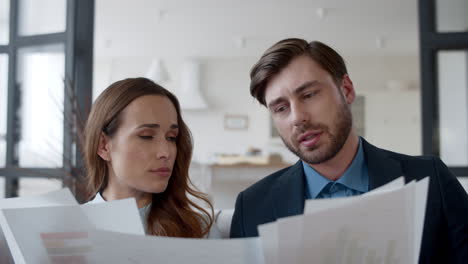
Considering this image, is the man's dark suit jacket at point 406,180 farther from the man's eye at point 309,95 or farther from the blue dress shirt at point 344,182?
the man's eye at point 309,95

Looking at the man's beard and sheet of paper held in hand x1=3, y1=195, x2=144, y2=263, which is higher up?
the man's beard

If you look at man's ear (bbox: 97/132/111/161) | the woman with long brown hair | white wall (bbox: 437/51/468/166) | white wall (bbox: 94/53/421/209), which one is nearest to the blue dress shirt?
the woman with long brown hair

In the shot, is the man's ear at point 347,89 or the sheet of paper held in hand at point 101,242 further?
the man's ear at point 347,89

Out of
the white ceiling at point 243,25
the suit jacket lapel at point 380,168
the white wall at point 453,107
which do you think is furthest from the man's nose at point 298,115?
the white ceiling at point 243,25

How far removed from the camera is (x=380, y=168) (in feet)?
4.17

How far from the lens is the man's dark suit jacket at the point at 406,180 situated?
117 centimetres

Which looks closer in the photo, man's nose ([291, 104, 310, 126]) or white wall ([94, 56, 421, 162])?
man's nose ([291, 104, 310, 126])

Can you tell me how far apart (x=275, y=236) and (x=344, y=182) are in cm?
71

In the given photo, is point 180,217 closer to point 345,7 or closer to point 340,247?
point 340,247

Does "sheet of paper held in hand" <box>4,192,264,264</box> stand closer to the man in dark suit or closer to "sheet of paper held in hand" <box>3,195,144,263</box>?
"sheet of paper held in hand" <box>3,195,144,263</box>

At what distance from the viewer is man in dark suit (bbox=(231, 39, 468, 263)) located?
1.18m

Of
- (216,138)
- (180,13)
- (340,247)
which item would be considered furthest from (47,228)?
(216,138)

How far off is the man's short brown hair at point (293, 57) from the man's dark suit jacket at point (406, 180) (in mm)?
292

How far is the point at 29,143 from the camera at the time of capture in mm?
2398
